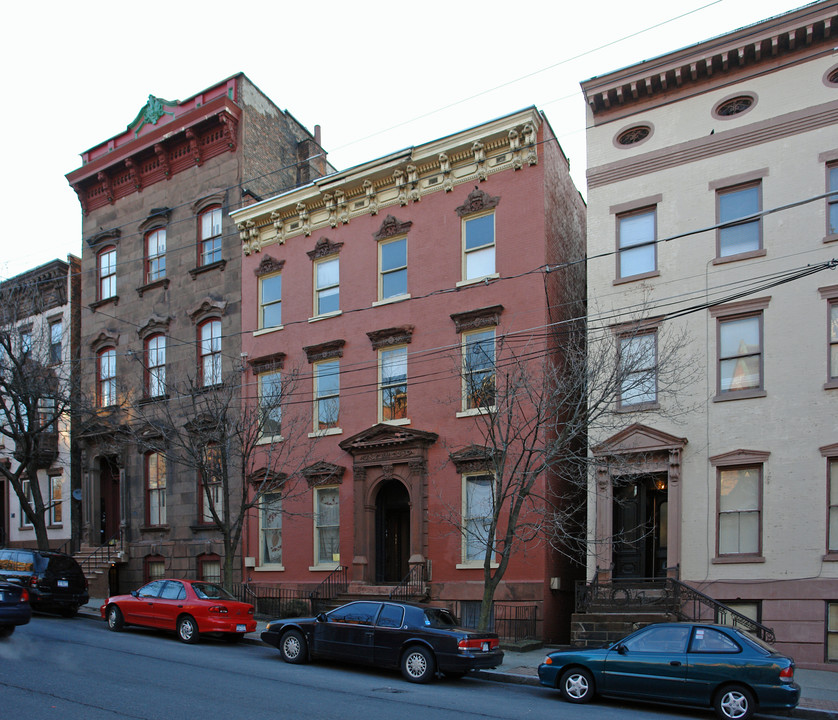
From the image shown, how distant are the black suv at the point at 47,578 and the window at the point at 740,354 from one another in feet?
54.9

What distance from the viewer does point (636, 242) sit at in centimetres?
1991

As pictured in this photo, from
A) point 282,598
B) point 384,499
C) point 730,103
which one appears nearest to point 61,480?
point 282,598

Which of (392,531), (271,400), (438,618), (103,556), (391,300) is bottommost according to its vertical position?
(103,556)

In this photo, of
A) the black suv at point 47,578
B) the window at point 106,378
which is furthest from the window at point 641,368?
the window at point 106,378

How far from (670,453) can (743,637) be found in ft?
A: 22.4

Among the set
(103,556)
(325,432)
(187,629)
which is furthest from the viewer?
(103,556)

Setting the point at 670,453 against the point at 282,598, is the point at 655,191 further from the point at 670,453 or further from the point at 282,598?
the point at 282,598

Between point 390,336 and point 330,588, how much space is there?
23.7 feet

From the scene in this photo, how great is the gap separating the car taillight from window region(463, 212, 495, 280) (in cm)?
1054

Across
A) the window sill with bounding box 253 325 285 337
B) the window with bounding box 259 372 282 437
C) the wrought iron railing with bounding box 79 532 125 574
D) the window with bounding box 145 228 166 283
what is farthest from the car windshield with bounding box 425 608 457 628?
the window with bounding box 145 228 166 283

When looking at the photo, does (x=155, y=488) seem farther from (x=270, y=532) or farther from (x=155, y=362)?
(x=270, y=532)

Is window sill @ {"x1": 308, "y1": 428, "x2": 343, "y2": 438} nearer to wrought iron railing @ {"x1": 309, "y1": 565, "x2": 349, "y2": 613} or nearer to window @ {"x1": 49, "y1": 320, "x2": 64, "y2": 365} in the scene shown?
→ wrought iron railing @ {"x1": 309, "y1": 565, "x2": 349, "y2": 613}

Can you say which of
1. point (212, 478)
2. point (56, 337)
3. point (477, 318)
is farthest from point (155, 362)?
point (477, 318)

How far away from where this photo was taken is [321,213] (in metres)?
25.1
